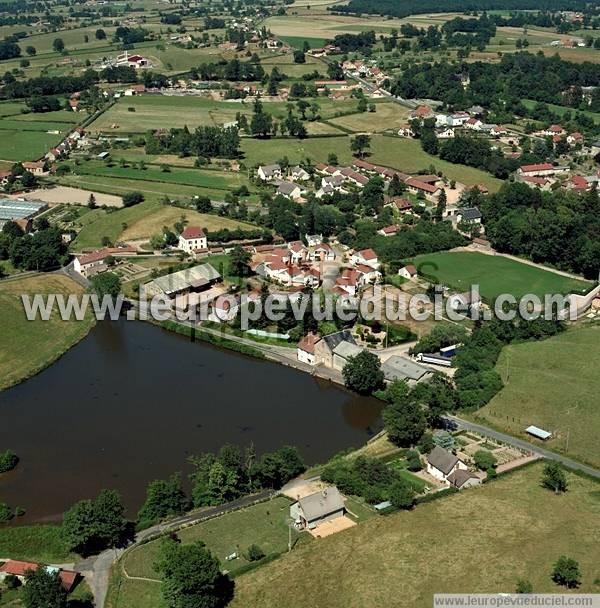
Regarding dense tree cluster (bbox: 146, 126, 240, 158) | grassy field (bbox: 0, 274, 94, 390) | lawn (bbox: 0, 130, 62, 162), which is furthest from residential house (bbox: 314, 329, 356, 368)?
lawn (bbox: 0, 130, 62, 162)

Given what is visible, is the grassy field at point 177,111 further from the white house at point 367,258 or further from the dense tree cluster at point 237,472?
the dense tree cluster at point 237,472

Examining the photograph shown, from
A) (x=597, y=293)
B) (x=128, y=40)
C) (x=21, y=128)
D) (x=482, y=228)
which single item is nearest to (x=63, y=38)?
(x=128, y=40)

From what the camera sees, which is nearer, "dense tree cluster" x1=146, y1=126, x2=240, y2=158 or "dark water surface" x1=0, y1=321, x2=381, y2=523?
"dark water surface" x1=0, y1=321, x2=381, y2=523

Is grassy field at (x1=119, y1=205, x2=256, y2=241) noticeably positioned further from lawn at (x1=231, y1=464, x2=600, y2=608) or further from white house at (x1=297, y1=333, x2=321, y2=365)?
lawn at (x1=231, y1=464, x2=600, y2=608)

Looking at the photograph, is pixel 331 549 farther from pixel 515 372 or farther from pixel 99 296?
pixel 99 296

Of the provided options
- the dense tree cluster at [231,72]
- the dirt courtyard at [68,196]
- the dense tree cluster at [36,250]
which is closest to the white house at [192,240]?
the dense tree cluster at [36,250]

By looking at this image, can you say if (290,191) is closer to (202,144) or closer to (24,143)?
(202,144)

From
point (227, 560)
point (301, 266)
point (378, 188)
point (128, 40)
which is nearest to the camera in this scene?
point (227, 560)
